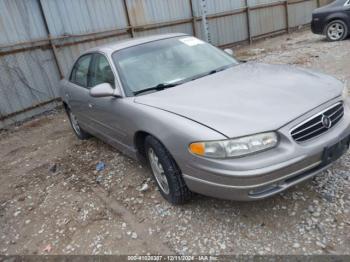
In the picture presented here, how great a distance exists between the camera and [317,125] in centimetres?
242

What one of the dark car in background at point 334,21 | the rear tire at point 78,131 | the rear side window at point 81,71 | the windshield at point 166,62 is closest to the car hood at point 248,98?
the windshield at point 166,62

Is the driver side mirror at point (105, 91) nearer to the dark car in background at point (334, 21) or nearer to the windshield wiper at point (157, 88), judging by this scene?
the windshield wiper at point (157, 88)

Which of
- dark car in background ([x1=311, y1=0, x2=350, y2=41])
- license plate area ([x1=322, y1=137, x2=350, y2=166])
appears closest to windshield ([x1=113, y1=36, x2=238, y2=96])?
license plate area ([x1=322, y1=137, x2=350, y2=166])

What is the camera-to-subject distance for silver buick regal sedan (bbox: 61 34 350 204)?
2250 millimetres

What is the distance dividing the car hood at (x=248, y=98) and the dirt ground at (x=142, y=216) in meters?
0.86

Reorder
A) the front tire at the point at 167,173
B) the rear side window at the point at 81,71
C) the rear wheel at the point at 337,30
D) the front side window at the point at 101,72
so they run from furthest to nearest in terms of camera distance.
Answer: the rear wheel at the point at 337,30 < the rear side window at the point at 81,71 < the front side window at the point at 101,72 < the front tire at the point at 167,173

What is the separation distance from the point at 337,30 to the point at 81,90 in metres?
8.77

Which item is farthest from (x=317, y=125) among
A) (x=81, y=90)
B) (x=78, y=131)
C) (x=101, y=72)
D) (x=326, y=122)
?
(x=78, y=131)

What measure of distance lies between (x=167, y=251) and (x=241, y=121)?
3.97ft

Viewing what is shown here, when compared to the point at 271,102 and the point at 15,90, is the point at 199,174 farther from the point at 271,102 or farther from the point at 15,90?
the point at 15,90

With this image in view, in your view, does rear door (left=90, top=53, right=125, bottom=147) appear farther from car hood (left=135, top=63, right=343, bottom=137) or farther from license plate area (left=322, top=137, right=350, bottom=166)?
license plate area (left=322, top=137, right=350, bottom=166)

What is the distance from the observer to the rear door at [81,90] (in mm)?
4262

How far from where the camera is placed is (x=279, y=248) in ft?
7.71

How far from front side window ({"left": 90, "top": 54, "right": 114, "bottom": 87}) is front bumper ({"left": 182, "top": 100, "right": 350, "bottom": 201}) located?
66.6 inches
